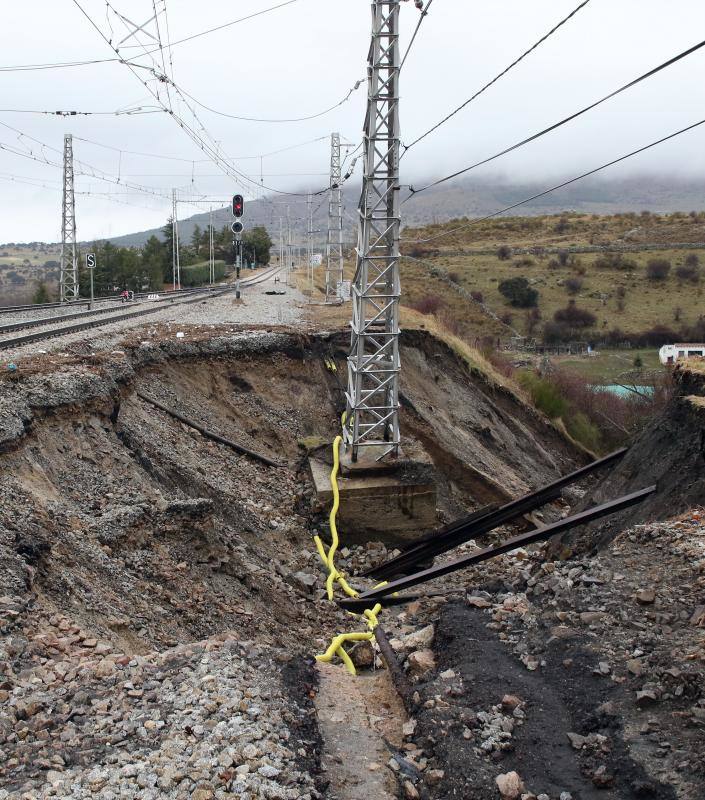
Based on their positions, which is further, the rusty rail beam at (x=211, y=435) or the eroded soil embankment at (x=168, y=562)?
the rusty rail beam at (x=211, y=435)

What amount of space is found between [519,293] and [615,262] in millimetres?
11552

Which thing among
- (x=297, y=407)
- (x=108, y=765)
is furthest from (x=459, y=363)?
(x=108, y=765)

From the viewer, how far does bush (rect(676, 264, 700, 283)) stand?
5619cm

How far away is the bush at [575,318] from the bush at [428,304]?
8.13 m

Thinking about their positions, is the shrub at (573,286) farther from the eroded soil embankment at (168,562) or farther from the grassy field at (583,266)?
the eroded soil embankment at (168,562)

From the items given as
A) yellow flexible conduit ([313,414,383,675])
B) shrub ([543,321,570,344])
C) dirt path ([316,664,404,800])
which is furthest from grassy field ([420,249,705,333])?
dirt path ([316,664,404,800])

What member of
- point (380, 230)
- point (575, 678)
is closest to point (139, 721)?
point (575, 678)

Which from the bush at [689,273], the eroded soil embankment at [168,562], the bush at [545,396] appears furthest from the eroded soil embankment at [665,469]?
the bush at [689,273]

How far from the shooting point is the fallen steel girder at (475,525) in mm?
11102

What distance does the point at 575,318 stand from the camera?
5222cm

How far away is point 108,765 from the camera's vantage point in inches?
211

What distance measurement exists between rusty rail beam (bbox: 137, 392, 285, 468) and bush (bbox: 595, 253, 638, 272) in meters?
52.7

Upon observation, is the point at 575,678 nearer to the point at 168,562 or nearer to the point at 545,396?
the point at 168,562

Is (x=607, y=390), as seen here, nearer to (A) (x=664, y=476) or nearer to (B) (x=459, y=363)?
(B) (x=459, y=363)
